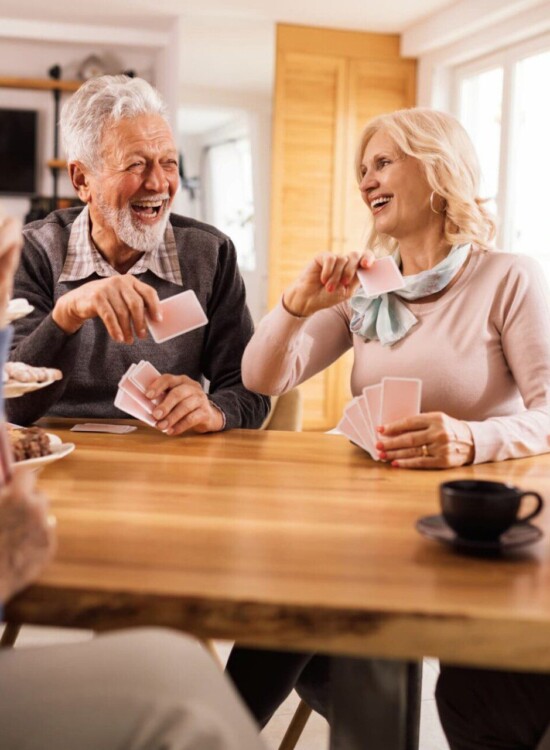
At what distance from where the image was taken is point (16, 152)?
22.0 feet

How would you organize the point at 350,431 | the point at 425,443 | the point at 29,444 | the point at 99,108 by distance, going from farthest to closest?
1. the point at 99,108
2. the point at 350,431
3. the point at 425,443
4. the point at 29,444

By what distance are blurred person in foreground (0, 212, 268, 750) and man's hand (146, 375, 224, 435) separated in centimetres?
88

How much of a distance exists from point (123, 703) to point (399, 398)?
0.84m

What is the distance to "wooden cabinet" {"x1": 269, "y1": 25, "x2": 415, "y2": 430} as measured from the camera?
22.1ft

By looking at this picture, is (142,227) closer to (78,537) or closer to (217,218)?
(78,537)

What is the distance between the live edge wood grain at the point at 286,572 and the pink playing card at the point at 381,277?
45 centimetres

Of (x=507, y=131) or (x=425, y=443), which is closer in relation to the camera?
(x=425, y=443)

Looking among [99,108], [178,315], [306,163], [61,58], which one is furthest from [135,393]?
[61,58]

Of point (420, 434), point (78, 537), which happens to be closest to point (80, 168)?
point (420, 434)

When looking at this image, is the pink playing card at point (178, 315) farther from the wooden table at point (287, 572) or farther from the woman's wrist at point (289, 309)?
the wooden table at point (287, 572)

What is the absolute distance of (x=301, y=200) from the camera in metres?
6.87

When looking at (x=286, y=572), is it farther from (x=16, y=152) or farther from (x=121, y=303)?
(x=16, y=152)

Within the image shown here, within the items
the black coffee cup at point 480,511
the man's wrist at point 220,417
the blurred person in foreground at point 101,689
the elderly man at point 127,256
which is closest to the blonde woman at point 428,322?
the man's wrist at point 220,417

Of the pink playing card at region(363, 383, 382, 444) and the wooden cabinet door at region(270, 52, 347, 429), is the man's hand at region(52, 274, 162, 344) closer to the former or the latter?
the pink playing card at region(363, 383, 382, 444)
